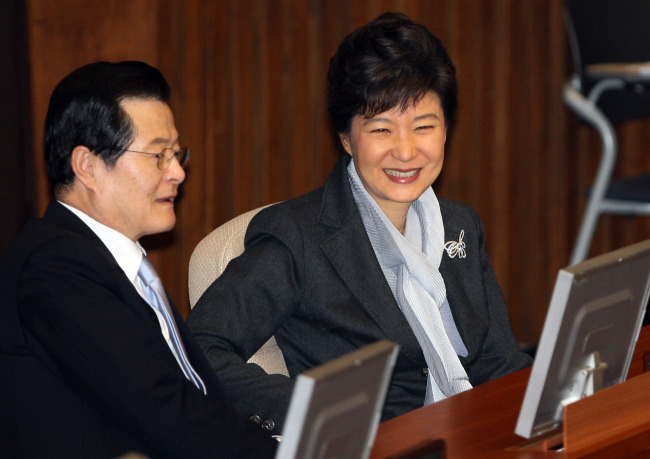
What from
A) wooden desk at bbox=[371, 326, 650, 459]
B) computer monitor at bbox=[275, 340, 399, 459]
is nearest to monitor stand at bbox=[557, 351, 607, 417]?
wooden desk at bbox=[371, 326, 650, 459]

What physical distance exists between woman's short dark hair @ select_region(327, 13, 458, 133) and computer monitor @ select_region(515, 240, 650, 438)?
840 millimetres

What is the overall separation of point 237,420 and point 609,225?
396 centimetres

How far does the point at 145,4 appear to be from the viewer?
11.1 ft

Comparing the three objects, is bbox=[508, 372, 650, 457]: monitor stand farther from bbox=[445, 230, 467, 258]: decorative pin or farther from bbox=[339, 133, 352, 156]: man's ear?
bbox=[339, 133, 352, 156]: man's ear

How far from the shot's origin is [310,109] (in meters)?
4.00

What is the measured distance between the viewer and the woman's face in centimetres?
237

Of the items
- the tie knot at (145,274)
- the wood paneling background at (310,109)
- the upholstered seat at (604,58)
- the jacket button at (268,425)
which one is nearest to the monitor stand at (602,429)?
the jacket button at (268,425)

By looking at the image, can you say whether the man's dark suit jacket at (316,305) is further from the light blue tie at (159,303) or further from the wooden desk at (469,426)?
the wooden desk at (469,426)

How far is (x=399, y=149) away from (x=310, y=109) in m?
1.67

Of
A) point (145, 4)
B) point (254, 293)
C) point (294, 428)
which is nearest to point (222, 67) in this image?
point (145, 4)

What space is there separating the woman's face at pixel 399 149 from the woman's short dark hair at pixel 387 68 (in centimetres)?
3

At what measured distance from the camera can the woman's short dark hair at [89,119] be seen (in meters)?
1.86

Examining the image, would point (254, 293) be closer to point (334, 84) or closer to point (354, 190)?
point (354, 190)

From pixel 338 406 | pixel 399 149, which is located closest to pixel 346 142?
pixel 399 149
